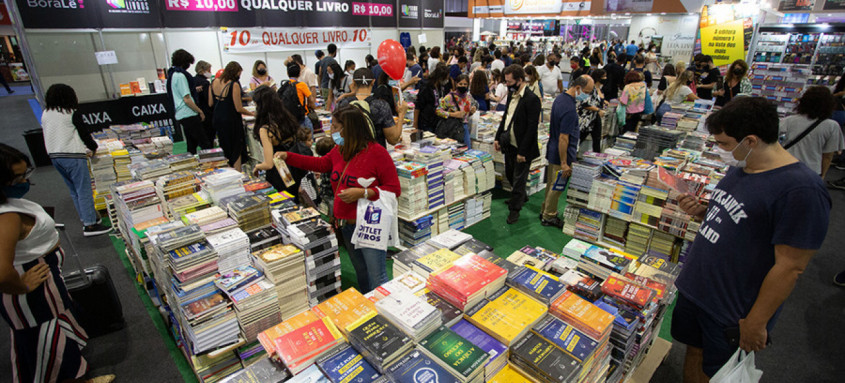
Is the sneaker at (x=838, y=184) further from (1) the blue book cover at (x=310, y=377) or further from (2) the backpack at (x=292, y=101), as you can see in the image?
(1) the blue book cover at (x=310, y=377)

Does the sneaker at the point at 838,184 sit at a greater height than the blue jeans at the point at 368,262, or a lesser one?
lesser

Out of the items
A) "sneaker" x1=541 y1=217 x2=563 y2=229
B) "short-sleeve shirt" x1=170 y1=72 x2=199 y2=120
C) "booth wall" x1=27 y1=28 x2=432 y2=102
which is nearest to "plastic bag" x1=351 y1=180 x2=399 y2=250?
"sneaker" x1=541 y1=217 x2=563 y2=229

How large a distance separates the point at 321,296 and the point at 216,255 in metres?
0.85

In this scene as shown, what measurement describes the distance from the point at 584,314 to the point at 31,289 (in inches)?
120

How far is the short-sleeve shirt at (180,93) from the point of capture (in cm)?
600

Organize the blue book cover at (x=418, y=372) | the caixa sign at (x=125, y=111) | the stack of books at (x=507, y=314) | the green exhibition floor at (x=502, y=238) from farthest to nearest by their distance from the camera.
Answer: the caixa sign at (x=125, y=111)
the green exhibition floor at (x=502, y=238)
the stack of books at (x=507, y=314)
the blue book cover at (x=418, y=372)

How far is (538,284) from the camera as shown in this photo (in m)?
2.10

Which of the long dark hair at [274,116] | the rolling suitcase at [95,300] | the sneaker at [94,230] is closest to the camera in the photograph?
the rolling suitcase at [95,300]

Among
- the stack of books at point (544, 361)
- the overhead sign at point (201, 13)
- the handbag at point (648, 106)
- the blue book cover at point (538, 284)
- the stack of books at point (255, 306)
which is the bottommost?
the stack of books at point (255, 306)

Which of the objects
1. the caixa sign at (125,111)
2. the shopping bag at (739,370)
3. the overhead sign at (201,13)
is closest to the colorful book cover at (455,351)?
the shopping bag at (739,370)

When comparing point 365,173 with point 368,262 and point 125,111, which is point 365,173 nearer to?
point 368,262

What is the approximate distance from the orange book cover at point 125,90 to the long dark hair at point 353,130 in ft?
24.8

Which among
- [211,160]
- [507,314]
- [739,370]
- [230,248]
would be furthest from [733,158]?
[211,160]

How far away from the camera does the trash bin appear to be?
7.31 meters
